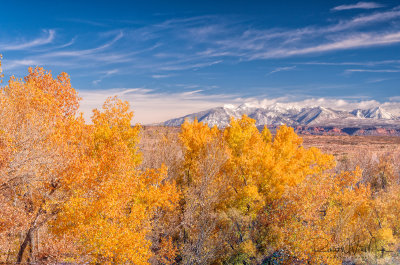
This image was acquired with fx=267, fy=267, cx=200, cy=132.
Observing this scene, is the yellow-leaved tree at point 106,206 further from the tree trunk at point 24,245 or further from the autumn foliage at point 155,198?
the tree trunk at point 24,245

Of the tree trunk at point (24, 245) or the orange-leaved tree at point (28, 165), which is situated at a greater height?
the orange-leaved tree at point (28, 165)

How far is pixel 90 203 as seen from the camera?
19906 millimetres

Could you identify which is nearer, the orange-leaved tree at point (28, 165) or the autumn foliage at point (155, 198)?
the orange-leaved tree at point (28, 165)

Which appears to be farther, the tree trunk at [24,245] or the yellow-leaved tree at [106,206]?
the tree trunk at [24,245]

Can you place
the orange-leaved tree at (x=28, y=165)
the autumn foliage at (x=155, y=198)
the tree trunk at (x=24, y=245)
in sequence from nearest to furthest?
the orange-leaved tree at (x=28, y=165)
the autumn foliage at (x=155, y=198)
the tree trunk at (x=24, y=245)

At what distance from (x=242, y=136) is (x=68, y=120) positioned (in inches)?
859

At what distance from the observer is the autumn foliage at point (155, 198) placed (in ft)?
64.7

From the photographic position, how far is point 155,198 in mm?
26266

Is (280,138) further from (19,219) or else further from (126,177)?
(19,219)

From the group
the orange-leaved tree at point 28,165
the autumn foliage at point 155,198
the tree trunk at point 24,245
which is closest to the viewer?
the orange-leaved tree at point 28,165

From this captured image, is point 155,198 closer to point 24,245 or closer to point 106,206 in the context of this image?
point 106,206

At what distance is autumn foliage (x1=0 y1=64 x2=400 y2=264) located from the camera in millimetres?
19734

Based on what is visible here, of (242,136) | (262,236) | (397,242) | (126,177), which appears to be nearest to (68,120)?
(126,177)

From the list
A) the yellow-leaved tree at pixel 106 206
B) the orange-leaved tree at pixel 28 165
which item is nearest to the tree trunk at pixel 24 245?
the orange-leaved tree at pixel 28 165
